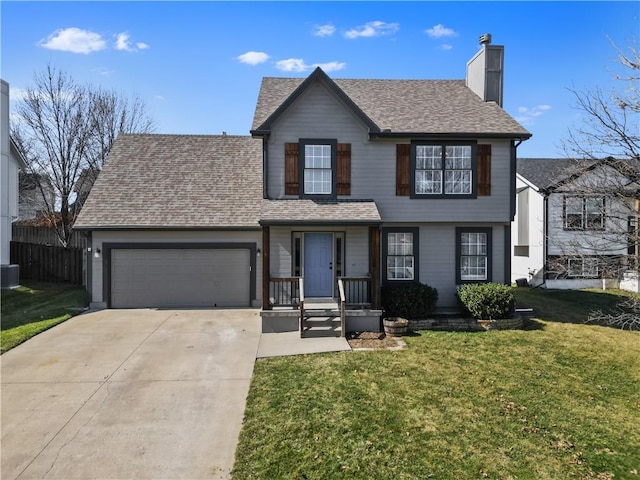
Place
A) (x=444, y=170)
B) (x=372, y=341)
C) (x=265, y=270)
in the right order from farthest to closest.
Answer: (x=444, y=170), (x=265, y=270), (x=372, y=341)

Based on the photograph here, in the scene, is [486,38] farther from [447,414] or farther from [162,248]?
[162,248]

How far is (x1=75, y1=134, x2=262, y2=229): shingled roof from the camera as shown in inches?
507

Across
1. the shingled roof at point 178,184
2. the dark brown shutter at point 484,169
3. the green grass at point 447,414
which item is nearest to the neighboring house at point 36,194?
the shingled roof at point 178,184

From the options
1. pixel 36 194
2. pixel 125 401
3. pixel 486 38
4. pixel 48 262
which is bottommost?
pixel 125 401

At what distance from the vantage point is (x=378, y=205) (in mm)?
11836

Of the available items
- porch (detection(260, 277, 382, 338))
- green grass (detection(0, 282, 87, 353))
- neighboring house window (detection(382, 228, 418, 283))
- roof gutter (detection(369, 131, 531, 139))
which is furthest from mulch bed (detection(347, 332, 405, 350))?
green grass (detection(0, 282, 87, 353))

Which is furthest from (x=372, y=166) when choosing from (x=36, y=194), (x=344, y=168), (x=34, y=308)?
(x=36, y=194)

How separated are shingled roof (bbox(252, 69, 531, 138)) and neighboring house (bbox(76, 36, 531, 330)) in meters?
0.07

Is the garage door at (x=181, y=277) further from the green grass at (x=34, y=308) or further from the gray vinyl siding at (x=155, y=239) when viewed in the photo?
the green grass at (x=34, y=308)

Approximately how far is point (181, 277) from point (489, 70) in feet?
44.2

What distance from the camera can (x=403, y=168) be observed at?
468 inches

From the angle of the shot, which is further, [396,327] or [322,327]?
[322,327]

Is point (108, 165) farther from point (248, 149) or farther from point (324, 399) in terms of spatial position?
point (324, 399)

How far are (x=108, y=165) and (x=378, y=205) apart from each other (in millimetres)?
10740
